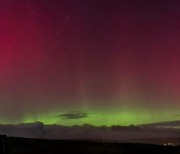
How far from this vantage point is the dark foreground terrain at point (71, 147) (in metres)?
8.48

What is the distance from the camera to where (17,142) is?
8.89 meters

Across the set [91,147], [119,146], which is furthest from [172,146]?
[91,147]

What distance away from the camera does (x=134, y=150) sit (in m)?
8.52

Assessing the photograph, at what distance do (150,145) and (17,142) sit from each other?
279 cm

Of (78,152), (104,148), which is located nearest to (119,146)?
(104,148)

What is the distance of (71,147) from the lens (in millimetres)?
8734

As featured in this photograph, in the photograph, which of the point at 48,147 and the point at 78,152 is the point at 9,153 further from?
the point at 78,152

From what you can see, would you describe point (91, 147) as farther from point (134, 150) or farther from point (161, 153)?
point (161, 153)

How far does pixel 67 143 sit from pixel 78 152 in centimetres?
31

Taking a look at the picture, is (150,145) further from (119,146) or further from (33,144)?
(33,144)

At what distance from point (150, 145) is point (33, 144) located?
2.44m

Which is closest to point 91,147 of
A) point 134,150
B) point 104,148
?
point 104,148

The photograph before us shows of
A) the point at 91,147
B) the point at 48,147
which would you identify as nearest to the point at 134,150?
the point at 91,147

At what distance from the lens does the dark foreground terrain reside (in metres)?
8.48
